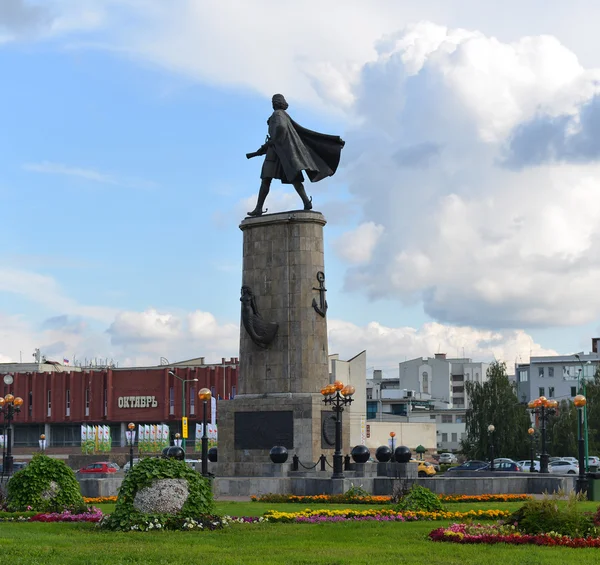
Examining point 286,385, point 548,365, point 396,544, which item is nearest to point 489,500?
point 286,385

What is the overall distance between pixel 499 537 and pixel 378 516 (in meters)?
5.35

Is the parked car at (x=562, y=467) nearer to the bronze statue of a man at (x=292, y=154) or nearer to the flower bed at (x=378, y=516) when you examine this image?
the bronze statue of a man at (x=292, y=154)

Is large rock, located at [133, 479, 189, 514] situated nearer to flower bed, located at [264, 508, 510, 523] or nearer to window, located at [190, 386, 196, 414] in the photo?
flower bed, located at [264, 508, 510, 523]

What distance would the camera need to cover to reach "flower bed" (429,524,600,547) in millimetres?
17055

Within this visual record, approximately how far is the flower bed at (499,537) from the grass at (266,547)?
0.33m

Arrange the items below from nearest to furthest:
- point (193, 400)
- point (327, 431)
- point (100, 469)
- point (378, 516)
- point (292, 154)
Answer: point (378, 516) → point (327, 431) → point (292, 154) → point (100, 469) → point (193, 400)

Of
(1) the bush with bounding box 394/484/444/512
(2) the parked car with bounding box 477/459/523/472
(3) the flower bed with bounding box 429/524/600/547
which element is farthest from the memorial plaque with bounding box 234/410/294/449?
(2) the parked car with bounding box 477/459/523/472

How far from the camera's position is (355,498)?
28.6m

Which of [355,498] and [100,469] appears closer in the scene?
[355,498]

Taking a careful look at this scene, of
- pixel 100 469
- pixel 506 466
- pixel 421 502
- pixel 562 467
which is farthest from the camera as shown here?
pixel 562 467

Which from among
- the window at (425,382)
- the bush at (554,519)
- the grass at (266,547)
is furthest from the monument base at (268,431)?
the window at (425,382)

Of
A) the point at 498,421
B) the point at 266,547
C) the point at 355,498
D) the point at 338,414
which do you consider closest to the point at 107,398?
the point at 498,421

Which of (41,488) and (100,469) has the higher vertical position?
(41,488)

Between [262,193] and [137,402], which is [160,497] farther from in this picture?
[137,402]
